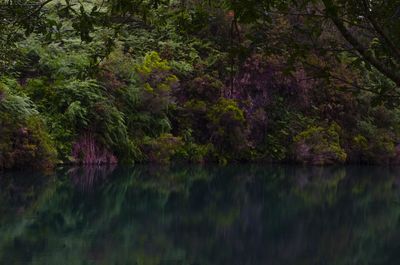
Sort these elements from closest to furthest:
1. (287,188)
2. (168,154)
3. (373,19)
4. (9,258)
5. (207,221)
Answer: (373,19)
(9,258)
(207,221)
(287,188)
(168,154)

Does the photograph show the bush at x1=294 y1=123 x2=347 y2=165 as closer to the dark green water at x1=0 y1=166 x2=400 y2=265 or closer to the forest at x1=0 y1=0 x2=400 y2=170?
the forest at x1=0 y1=0 x2=400 y2=170

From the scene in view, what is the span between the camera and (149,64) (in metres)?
22.5

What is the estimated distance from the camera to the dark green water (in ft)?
28.8

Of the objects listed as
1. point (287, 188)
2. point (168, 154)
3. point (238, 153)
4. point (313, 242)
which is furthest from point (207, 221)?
point (238, 153)

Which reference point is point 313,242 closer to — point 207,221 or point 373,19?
point 207,221

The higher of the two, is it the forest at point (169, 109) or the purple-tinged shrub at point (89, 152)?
the forest at point (169, 109)

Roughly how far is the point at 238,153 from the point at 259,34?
2223cm

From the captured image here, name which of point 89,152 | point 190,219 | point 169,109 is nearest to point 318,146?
point 169,109

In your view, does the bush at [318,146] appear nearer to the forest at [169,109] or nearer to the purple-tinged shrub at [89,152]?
the forest at [169,109]

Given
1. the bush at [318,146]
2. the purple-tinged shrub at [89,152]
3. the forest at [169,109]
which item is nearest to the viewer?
the forest at [169,109]

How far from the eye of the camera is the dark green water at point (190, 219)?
8.79 metres

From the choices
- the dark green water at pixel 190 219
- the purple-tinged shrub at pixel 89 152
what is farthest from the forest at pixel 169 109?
the dark green water at pixel 190 219

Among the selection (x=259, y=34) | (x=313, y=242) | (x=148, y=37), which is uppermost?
(x=148, y=37)

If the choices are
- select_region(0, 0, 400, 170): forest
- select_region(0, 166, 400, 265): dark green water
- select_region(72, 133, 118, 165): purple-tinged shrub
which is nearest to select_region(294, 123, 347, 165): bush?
select_region(0, 0, 400, 170): forest
